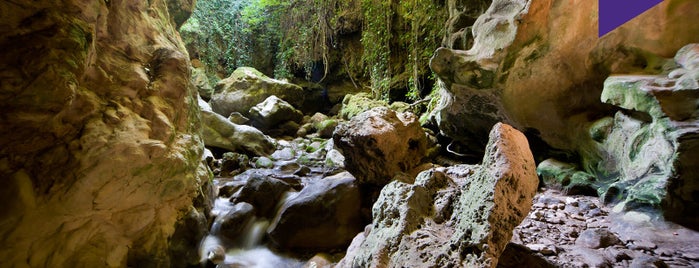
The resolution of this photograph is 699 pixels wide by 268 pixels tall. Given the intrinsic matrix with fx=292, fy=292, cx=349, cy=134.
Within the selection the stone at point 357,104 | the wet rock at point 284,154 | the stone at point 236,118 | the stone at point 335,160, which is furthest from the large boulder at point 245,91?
the stone at point 335,160

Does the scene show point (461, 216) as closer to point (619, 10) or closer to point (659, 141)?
point (659, 141)

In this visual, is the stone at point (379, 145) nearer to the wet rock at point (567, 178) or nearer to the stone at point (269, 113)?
the wet rock at point (567, 178)

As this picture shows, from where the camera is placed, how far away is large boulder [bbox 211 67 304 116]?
12.6m

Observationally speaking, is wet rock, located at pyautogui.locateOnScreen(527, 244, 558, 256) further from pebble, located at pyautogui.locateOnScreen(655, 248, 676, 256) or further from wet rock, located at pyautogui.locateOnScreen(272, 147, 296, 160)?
wet rock, located at pyautogui.locateOnScreen(272, 147, 296, 160)

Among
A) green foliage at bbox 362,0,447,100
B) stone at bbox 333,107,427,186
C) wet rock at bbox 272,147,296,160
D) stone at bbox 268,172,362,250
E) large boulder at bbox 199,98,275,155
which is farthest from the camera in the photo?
wet rock at bbox 272,147,296,160

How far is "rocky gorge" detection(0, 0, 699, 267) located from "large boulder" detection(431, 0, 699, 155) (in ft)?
0.07

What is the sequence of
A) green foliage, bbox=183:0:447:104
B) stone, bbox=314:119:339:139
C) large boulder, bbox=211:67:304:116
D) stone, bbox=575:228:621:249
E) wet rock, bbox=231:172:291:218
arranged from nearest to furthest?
stone, bbox=575:228:621:249 < wet rock, bbox=231:172:291:218 < green foliage, bbox=183:0:447:104 < stone, bbox=314:119:339:139 < large boulder, bbox=211:67:304:116

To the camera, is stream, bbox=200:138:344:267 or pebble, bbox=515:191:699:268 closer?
pebble, bbox=515:191:699:268

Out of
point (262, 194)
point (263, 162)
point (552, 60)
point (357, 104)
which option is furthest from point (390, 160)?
point (357, 104)

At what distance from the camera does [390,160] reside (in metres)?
4.42

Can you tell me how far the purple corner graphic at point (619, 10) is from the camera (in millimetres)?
2744

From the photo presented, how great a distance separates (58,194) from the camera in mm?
2385

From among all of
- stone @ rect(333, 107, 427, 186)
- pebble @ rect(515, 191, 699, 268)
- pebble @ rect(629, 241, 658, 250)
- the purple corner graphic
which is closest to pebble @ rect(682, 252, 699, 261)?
pebble @ rect(515, 191, 699, 268)

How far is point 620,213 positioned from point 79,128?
15.7 feet
